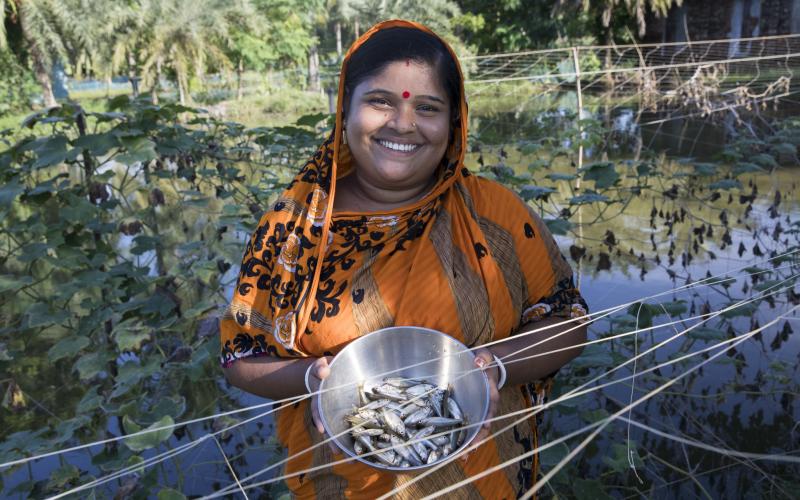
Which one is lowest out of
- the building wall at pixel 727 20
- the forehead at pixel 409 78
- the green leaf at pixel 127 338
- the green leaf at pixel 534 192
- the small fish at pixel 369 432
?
the green leaf at pixel 127 338

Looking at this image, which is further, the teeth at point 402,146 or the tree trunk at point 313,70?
the tree trunk at point 313,70

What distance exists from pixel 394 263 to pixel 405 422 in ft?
0.87

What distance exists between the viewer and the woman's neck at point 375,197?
3.80 ft

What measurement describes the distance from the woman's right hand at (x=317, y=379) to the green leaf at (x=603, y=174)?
201 centimetres

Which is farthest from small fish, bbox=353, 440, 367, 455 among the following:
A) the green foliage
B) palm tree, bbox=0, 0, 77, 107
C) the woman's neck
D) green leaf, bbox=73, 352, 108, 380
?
the green foliage

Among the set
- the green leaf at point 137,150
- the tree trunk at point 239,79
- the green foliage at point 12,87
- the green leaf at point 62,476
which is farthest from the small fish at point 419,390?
the green foliage at point 12,87

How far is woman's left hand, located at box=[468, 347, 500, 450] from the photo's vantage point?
0.94 meters

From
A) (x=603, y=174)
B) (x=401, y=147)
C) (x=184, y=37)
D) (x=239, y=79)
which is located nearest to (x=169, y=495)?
(x=401, y=147)

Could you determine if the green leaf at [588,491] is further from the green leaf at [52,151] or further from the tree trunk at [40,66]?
the tree trunk at [40,66]

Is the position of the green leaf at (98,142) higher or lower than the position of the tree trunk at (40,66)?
lower

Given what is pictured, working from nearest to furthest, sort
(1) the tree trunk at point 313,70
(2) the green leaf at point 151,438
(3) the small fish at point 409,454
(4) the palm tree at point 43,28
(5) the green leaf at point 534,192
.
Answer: (3) the small fish at point 409,454 < (2) the green leaf at point 151,438 < (5) the green leaf at point 534,192 < (4) the palm tree at point 43,28 < (1) the tree trunk at point 313,70

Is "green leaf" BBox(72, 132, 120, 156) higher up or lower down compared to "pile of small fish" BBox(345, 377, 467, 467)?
higher up

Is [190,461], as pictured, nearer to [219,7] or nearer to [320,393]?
[320,393]

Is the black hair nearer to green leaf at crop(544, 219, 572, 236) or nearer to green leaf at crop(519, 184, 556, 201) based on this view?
green leaf at crop(544, 219, 572, 236)
